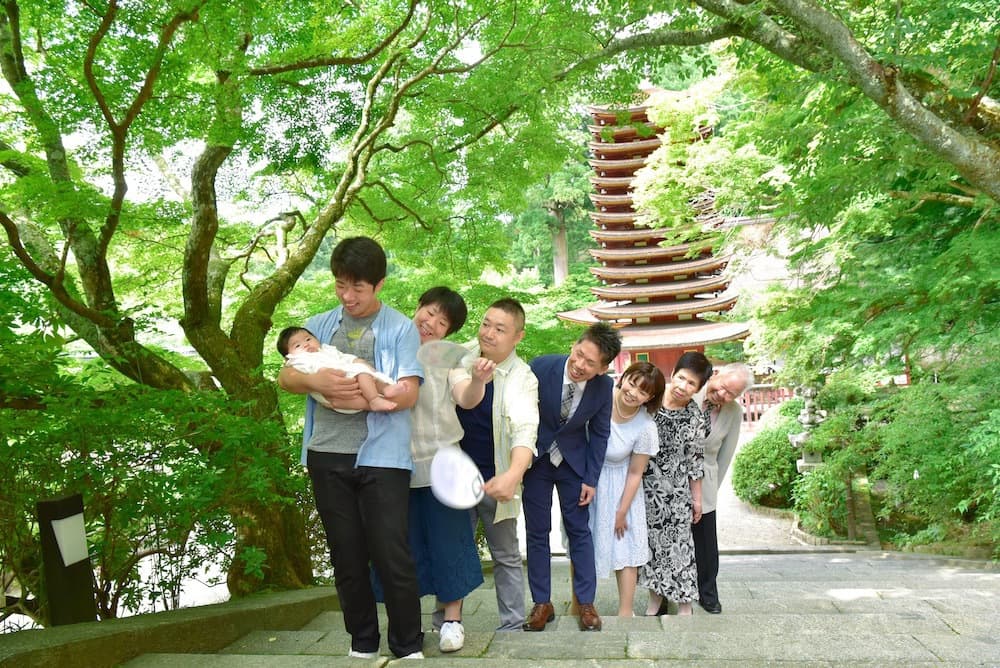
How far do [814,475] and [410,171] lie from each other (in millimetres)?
6479

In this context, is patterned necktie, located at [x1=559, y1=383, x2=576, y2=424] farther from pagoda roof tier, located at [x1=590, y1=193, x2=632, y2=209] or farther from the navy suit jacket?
pagoda roof tier, located at [x1=590, y1=193, x2=632, y2=209]

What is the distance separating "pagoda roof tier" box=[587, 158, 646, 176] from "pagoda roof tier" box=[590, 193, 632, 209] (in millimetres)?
673

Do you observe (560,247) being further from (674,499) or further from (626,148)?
(674,499)

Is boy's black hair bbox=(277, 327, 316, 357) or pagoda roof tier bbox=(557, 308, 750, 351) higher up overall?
pagoda roof tier bbox=(557, 308, 750, 351)

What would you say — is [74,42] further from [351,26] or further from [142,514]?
[142,514]

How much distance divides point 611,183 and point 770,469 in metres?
10.6

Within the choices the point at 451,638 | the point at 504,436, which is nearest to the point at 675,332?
the point at 504,436

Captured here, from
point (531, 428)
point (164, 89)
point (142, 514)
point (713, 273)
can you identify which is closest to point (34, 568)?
point (142, 514)

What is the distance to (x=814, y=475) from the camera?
10367 millimetres

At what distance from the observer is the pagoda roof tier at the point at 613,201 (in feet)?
69.9

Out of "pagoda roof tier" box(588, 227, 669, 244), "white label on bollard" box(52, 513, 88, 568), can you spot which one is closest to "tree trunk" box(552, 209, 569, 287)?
"pagoda roof tier" box(588, 227, 669, 244)

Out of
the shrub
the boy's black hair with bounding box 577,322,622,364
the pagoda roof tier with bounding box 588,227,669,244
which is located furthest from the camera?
the pagoda roof tier with bounding box 588,227,669,244

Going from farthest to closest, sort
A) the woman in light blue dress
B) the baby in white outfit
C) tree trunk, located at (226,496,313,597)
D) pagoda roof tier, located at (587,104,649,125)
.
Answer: pagoda roof tier, located at (587,104,649,125), tree trunk, located at (226,496,313,597), the woman in light blue dress, the baby in white outfit

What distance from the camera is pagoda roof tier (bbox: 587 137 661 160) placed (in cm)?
2089
